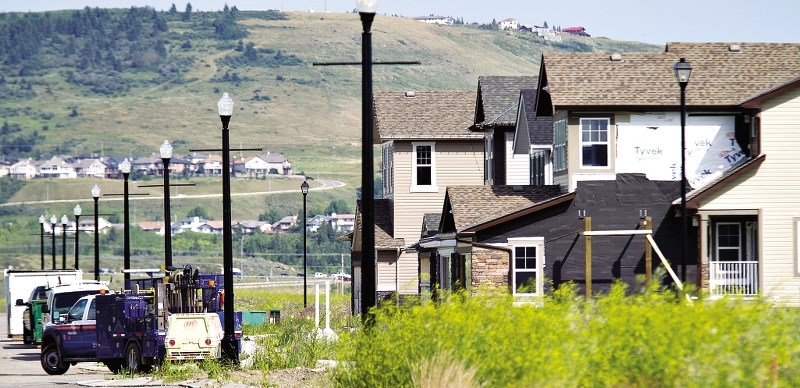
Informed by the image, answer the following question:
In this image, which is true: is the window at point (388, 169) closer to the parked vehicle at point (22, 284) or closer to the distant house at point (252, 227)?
the parked vehicle at point (22, 284)

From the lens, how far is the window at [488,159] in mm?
52250

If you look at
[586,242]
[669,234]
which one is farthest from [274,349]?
[669,234]

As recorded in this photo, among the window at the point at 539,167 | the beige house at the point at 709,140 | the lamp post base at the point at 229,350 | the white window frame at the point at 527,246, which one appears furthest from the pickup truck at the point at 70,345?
the window at the point at 539,167

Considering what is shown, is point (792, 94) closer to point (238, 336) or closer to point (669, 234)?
point (669, 234)

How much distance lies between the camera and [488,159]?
53.1 meters

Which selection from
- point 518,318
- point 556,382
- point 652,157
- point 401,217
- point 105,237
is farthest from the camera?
point 105,237

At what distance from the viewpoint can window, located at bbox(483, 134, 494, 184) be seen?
171ft

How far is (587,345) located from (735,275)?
79.7ft

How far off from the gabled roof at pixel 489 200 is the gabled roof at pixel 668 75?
9.55ft

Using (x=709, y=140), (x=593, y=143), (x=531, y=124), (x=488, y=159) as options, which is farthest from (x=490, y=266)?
(x=488, y=159)

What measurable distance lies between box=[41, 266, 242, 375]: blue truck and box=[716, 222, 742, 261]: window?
13547mm

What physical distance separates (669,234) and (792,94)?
4842mm

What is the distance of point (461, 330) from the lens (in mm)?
17641

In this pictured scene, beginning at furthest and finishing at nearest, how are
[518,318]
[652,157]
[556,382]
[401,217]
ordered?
[401,217]
[652,157]
[518,318]
[556,382]
